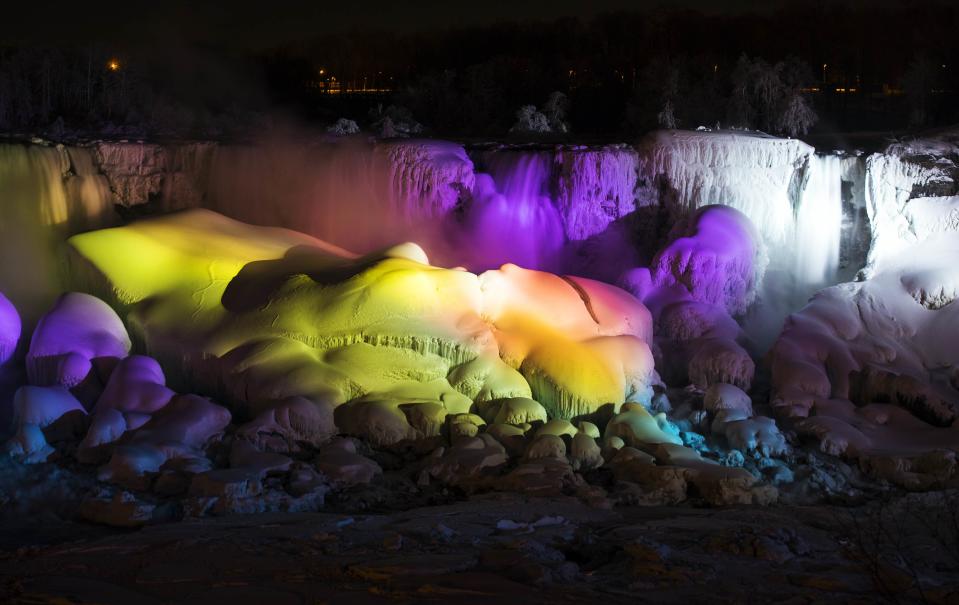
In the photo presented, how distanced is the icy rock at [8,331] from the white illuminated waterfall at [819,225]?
9.75 m

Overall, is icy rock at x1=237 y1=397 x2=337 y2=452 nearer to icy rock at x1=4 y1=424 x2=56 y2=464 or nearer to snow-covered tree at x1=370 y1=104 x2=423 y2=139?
icy rock at x1=4 y1=424 x2=56 y2=464

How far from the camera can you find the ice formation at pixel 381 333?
997cm

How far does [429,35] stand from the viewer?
33.2 meters

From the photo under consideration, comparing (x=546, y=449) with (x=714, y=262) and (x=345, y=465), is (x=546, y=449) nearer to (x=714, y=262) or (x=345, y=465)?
(x=345, y=465)

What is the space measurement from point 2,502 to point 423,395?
3.83 meters

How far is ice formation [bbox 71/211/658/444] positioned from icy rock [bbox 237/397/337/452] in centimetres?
15

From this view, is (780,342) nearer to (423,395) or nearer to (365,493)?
(423,395)

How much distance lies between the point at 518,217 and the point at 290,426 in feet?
18.2

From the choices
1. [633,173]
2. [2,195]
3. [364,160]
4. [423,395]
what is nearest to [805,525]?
[423,395]

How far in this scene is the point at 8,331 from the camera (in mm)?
11008

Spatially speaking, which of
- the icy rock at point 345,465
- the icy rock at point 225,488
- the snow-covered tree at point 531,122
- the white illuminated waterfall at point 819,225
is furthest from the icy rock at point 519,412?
the snow-covered tree at point 531,122

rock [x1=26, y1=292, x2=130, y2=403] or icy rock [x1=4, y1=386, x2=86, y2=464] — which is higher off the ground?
rock [x1=26, y1=292, x2=130, y2=403]

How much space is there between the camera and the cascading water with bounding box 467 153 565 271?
13.7m

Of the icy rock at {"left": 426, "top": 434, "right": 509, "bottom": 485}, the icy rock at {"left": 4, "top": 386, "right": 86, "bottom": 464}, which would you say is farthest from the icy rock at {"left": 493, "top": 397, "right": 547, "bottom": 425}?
the icy rock at {"left": 4, "top": 386, "right": 86, "bottom": 464}
